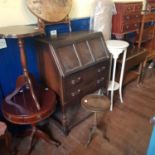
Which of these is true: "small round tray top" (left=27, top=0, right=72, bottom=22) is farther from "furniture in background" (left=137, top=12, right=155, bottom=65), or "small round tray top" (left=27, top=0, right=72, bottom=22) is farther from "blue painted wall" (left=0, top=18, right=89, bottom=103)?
"furniture in background" (left=137, top=12, right=155, bottom=65)

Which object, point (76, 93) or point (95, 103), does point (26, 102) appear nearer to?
point (76, 93)

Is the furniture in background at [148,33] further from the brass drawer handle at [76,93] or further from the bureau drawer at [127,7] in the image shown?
the brass drawer handle at [76,93]

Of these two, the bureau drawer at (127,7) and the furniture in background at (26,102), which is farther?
the bureau drawer at (127,7)

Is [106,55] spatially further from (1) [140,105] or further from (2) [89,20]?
(1) [140,105]

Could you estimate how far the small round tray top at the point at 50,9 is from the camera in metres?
1.57

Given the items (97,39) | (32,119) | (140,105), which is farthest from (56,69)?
(140,105)

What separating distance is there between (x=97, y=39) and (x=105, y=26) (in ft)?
1.44

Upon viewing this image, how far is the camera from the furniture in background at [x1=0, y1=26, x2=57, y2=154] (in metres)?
1.40

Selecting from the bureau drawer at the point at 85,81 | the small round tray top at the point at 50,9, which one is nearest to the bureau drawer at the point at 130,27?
the bureau drawer at the point at 85,81

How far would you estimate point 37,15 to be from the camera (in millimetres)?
1600

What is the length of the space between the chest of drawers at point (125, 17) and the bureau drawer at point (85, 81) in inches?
31.4

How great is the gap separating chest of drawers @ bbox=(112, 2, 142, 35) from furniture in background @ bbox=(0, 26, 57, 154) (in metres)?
1.37

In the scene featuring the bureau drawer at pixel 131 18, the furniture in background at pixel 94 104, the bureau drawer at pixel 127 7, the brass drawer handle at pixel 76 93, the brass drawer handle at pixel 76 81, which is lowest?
the furniture in background at pixel 94 104

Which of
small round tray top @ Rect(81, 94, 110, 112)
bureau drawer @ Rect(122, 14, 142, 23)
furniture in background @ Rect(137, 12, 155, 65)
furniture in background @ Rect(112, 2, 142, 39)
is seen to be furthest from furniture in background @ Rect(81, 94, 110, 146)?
furniture in background @ Rect(137, 12, 155, 65)
